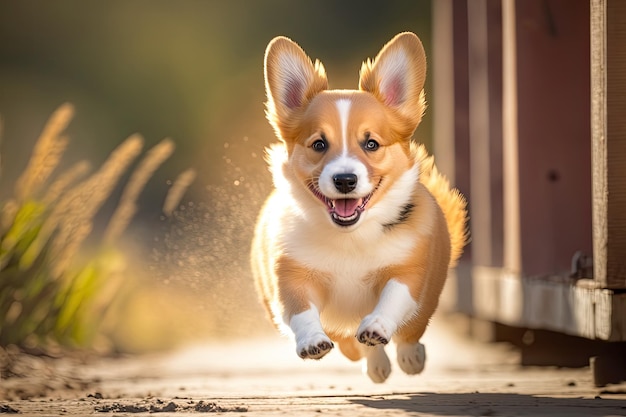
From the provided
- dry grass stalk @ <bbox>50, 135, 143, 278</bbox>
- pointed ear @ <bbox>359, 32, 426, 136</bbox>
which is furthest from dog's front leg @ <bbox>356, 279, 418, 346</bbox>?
dry grass stalk @ <bbox>50, 135, 143, 278</bbox>

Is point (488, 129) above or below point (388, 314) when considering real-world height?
above

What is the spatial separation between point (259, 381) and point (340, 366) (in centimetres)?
116

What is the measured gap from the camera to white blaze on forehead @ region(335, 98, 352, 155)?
412 centimetres

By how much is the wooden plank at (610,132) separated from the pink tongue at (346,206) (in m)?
1.15

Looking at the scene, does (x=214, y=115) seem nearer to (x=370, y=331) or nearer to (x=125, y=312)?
(x=125, y=312)

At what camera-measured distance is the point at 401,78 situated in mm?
4441

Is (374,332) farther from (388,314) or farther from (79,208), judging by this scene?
(79,208)

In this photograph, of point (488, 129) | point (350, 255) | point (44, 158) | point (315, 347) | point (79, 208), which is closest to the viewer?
point (315, 347)

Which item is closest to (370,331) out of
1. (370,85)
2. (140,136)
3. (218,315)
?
(370,85)

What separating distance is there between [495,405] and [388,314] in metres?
0.44

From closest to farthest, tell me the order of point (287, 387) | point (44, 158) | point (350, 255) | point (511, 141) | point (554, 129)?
point (350, 255) < point (287, 387) < point (44, 158) < point (554, 129) < point (511, 141)

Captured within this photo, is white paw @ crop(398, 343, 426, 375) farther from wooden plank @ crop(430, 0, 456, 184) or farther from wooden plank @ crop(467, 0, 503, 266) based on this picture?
wooden plank @ crop(430, 0, 456, 184)

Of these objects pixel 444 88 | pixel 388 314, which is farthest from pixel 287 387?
pixel 444 88

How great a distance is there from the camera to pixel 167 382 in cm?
567
